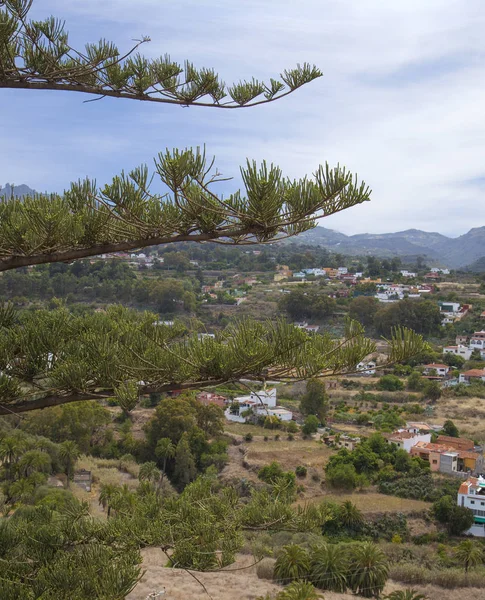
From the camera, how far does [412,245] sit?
14350 cm

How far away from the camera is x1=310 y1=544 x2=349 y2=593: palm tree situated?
808cm

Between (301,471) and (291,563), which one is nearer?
(291,563)

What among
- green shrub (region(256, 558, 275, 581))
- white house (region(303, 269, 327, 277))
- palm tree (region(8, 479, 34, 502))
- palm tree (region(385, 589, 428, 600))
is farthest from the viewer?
white house (region(303, 269, 327, 277))

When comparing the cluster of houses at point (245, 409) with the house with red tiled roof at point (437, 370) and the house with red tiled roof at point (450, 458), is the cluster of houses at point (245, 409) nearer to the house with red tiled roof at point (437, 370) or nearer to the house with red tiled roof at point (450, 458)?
the house with red tiled roof at point (450, 458)

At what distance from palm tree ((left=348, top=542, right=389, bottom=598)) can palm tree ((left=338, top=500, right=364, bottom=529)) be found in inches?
164

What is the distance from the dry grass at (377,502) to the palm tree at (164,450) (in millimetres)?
3908

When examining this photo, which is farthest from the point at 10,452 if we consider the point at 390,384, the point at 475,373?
the point at 475,373


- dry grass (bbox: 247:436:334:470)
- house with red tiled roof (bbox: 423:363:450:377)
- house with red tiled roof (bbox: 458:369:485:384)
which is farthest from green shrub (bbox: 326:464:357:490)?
house with red tiled roof (bbox: 423:363:450:377)

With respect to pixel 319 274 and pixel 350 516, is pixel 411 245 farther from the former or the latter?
pixel 350 516

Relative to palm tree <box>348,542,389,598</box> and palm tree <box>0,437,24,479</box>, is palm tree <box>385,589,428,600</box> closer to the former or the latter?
palm tree <box>348,542,389,598</box>

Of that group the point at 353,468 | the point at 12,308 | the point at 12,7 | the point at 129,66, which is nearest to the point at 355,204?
the point at 129,66

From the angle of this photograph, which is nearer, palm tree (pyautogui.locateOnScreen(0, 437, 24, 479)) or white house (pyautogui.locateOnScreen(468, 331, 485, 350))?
palm tree (pyautogui.locateOnScreen(0, 437, 24, 479))

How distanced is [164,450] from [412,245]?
138 metres

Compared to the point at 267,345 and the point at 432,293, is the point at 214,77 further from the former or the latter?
the point at 432,293
